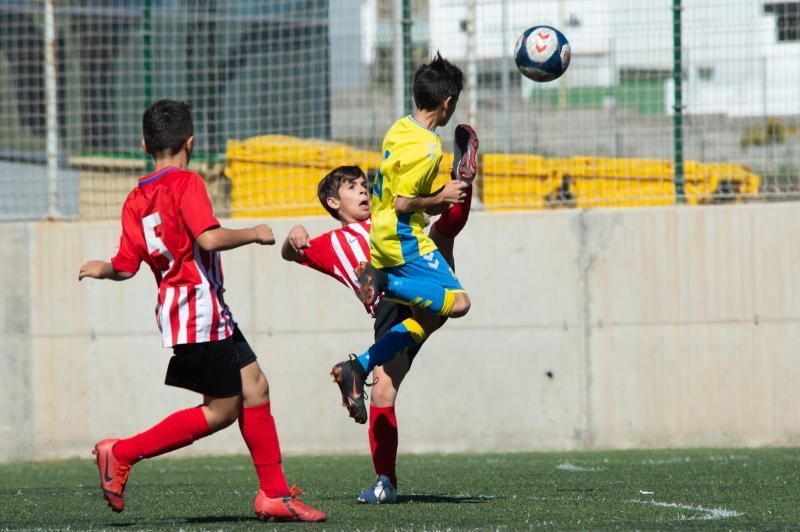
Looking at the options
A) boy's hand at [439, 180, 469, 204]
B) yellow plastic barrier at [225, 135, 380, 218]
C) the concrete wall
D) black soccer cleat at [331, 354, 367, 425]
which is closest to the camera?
black soccer cleat at [331, 354, 367, 425]

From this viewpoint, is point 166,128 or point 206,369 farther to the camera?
point 166,128

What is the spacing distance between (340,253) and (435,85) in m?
1.01

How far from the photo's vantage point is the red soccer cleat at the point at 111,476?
514cm

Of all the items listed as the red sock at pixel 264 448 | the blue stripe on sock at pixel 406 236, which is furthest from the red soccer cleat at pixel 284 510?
the blue stripe on sock at pixel 406 236

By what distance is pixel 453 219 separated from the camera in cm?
646

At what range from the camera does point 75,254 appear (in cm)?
1001

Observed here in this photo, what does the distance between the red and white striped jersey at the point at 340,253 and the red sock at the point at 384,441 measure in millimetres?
568

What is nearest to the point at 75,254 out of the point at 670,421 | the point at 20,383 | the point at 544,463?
the point at 20,383

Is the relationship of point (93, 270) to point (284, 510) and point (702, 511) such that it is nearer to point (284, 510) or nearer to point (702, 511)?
point (284, 510)

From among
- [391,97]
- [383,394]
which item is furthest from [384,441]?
[391,97]

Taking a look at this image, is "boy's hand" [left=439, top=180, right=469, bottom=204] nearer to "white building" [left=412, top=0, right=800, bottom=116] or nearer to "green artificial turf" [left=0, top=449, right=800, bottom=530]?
"green artificial turf" [left=0, top=449, right=800, bottom=530]

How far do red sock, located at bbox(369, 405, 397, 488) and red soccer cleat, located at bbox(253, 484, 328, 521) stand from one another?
0.89 meters

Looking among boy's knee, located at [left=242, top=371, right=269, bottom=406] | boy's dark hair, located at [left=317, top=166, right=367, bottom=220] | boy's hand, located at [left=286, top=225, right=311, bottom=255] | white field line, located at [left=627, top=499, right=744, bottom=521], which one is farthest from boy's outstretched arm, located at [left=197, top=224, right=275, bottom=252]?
white field line, located at [left=627, top=499, right=744, bottom=521]

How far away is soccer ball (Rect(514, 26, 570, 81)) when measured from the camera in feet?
22.9
